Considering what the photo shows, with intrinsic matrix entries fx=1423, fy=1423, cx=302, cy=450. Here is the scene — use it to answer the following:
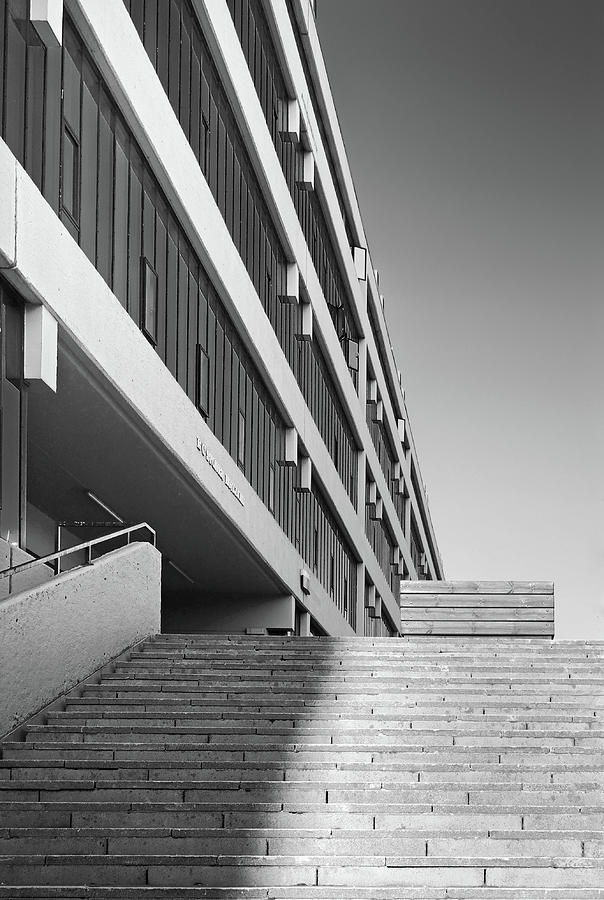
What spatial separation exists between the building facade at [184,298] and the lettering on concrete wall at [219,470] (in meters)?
0.07

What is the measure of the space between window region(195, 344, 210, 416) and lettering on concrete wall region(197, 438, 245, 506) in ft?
2.32

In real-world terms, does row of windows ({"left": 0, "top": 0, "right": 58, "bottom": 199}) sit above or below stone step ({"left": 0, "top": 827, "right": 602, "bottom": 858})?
above

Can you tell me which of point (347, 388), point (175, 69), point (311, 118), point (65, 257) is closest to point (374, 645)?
point (65, 257)

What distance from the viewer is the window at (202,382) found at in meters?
23.8

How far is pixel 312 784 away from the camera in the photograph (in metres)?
9.86

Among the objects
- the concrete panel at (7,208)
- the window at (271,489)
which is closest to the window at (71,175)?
the concrete panel at (7,208)

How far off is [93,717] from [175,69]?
1335 cm

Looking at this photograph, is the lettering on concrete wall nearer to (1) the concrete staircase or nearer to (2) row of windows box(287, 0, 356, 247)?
(1) the concrete staircase

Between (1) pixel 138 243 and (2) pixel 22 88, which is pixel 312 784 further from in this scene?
(1) pixel 138 243

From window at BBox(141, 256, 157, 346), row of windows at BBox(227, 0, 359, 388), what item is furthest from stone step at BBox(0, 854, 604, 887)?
row of windows at BBox(227, 0, 359, 388)

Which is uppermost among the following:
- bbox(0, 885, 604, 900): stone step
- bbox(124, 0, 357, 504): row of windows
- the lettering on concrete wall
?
bbox(124, 0, 357, 504): row of windows

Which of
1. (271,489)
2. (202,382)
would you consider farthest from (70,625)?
(271,489)

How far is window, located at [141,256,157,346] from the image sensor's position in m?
20.4

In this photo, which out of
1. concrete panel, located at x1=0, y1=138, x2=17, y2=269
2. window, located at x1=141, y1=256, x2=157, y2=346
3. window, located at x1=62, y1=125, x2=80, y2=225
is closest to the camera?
concrete panel, located at x1=0, y1=138, x2=17, y2=269
